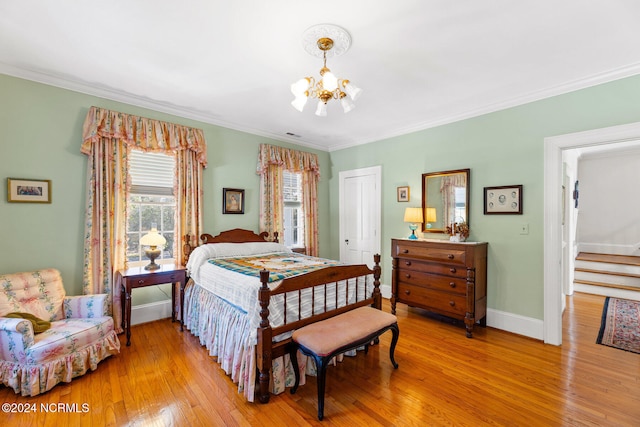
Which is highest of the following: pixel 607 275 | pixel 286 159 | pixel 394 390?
pixel 286 159

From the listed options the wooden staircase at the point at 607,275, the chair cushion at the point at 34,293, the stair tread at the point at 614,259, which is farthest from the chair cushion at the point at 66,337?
the stair tread at the point at 614,259

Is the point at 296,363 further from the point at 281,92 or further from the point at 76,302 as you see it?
the point at 281,92

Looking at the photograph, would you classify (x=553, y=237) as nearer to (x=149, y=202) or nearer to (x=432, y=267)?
(x=432, y=267)

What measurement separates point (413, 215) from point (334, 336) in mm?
2453

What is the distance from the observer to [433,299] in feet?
11.7

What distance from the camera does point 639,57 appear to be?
2445 millimetres

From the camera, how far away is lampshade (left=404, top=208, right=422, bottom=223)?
4004 millimetres

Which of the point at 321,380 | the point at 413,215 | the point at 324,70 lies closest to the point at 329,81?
the point at 324,70

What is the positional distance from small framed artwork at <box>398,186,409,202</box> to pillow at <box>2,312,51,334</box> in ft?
14.2

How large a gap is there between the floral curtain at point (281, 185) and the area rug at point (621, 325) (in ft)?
13.0

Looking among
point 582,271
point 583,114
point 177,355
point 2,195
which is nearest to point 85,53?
point 2,195

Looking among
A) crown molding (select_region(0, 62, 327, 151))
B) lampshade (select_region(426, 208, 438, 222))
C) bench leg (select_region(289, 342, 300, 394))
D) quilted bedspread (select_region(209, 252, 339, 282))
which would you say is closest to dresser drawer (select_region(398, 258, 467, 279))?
lampshade (select_region(426, 208, 438, 222))

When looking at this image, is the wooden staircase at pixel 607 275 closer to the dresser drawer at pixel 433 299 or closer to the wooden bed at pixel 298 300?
the dresser drawer at pixel 433 299

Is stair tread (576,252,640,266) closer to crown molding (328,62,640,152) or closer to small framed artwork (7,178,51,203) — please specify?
crown molding (328,62,640,152)
